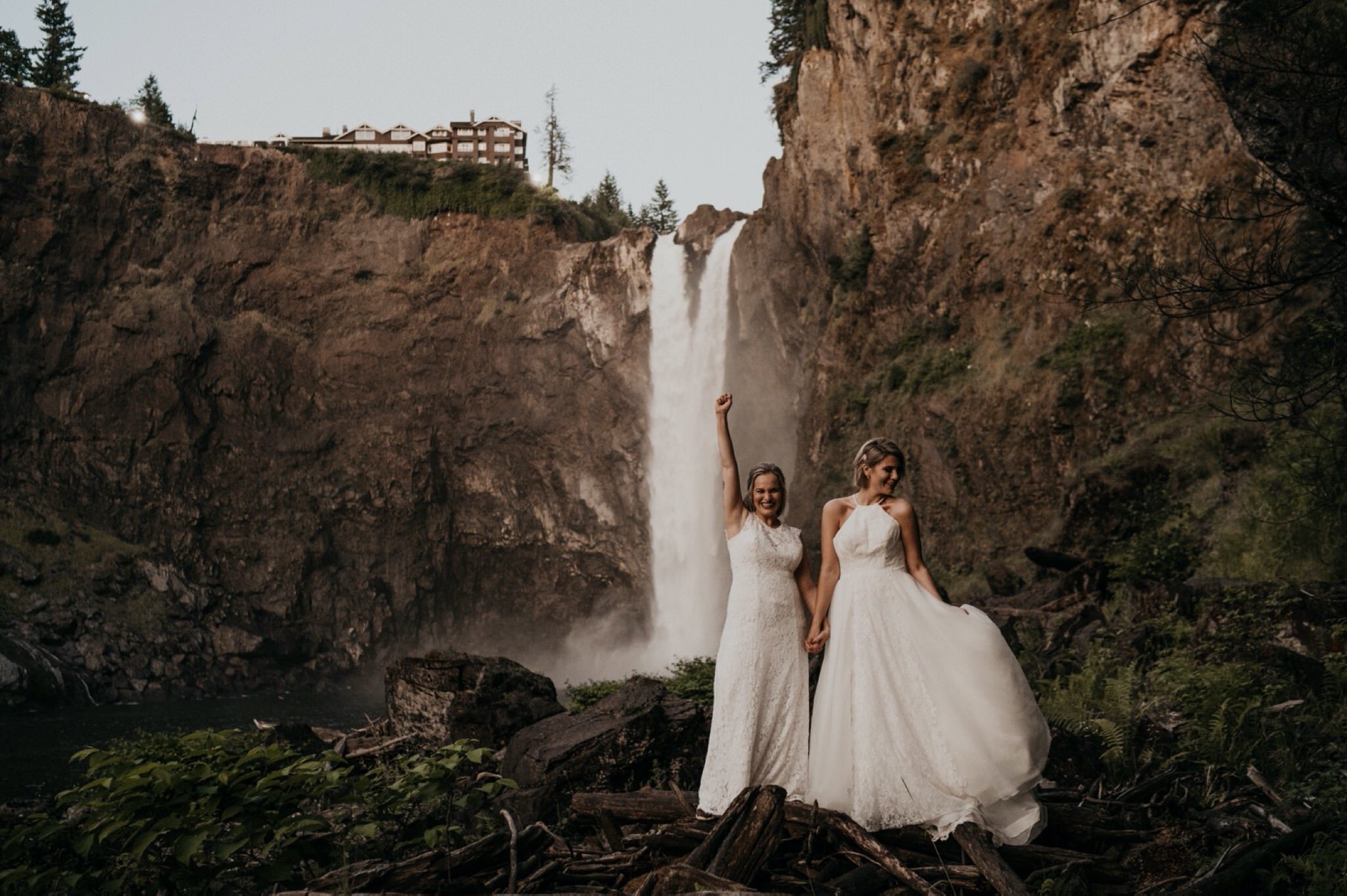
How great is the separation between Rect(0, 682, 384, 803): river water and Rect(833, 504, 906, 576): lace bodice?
14533mm

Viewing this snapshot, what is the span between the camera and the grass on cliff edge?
50469 millimetres

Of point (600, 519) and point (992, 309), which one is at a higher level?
point (992, 309)

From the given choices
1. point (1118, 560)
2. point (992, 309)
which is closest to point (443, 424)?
point (992, 309)

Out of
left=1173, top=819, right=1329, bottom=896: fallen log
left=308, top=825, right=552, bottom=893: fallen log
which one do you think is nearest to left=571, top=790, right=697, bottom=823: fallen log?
left=308, top=825, right=552, bottom=893: fallen log

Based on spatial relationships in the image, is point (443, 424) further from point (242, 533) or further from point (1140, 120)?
point (1140, 120)

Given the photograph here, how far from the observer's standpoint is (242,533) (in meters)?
46.1

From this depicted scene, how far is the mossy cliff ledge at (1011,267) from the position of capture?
21.4m

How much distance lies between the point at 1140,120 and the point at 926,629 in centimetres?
2174

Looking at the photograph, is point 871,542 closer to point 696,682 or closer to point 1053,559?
point 696,682

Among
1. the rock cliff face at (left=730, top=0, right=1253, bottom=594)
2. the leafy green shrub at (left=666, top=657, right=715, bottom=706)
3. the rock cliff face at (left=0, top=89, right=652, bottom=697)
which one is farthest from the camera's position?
the rock cliff face at (left=0, top=89, right=652, bottom=697)

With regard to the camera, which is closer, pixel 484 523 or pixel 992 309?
pixel 992 309

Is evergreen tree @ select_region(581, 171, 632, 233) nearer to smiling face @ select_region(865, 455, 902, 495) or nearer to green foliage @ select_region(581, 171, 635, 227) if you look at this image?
green foliage @ select_region(581, 171, 635, 227)

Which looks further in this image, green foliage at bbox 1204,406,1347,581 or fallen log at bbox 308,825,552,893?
green foliage at bbox 1204,406,1347,581

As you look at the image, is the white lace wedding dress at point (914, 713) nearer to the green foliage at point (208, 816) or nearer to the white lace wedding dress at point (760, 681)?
the white lace wedding dress at point (760, 681)
